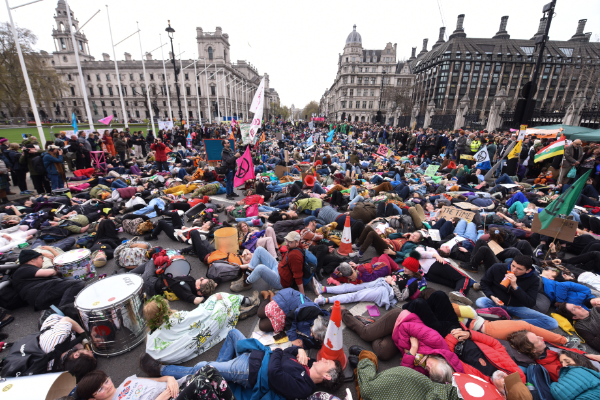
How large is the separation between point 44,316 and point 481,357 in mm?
5561

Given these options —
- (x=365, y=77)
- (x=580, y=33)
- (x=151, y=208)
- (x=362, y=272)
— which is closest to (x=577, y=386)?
(x=362, y=272)

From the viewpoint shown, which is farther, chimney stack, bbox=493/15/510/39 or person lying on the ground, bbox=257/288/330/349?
chimney stack, bbox=493/15/510/39

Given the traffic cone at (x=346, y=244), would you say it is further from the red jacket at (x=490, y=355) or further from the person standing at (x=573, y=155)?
the person standing at (x=573, y=155)

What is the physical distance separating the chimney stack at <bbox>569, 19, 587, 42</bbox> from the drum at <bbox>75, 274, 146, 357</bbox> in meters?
107

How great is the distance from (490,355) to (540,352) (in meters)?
0.55

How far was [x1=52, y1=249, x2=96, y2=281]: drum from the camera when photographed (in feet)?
13.5

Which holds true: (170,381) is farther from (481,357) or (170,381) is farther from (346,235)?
(346,235)

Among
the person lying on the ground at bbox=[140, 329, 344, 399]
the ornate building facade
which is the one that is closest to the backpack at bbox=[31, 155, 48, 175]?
the person lying on the ground at bbox=[140, 329, 344, 399]

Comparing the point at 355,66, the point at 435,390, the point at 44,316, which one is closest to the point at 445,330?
the point at 435,390

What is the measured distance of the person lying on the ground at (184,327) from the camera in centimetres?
301

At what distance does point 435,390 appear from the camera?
2.36m

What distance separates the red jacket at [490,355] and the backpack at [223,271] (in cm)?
348

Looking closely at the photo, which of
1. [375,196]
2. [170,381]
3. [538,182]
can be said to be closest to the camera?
[170,381]

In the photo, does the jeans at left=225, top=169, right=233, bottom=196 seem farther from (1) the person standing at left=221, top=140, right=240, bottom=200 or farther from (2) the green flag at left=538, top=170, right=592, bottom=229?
(2) the green flag at left=538, top=170, right=592, bottom=229
